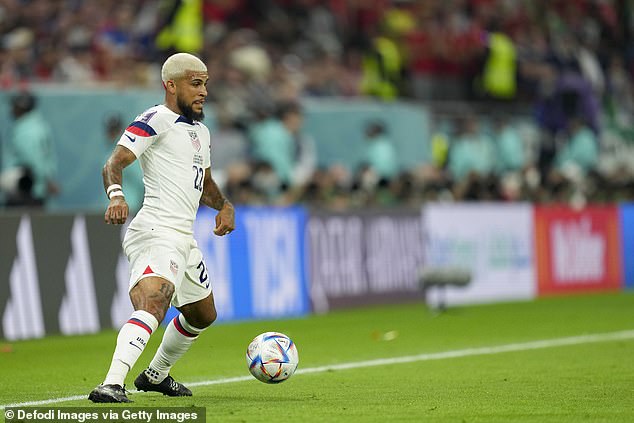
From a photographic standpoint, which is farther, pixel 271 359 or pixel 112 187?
pixel 271 359

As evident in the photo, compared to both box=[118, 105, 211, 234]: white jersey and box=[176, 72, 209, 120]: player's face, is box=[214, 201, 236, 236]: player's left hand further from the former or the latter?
box=[176, 72, 209, 120]: player's face

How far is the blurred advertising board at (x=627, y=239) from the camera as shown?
77.0 ft

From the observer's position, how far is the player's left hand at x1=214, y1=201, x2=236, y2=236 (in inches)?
346

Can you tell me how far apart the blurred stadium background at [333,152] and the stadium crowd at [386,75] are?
46 mm

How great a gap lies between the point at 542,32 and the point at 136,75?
13180mm

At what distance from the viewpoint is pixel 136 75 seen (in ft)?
62.0

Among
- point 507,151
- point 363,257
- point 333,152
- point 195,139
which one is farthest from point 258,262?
point 507,151

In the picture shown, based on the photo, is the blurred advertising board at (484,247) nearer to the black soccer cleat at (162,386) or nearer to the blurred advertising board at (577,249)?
the blurred advertising board at (577,249)

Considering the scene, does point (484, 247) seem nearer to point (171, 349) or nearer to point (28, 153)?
point (28, 153)

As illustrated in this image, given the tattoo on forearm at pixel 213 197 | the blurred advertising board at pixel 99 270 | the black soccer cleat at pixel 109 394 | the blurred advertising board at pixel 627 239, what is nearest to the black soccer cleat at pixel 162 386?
the black soccer cleat at pixel 109 394

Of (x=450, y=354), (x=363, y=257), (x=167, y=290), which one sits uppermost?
(x=167, y=290)

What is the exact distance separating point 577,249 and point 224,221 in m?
14.3

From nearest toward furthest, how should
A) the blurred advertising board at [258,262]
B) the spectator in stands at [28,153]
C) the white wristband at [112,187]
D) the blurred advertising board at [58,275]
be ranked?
the white wristband at [112,187], the blurred advertising board at [58,275], the spectator in stands at [28,153], the blurred advertising board at [258,262]

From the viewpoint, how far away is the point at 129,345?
7875 mm
